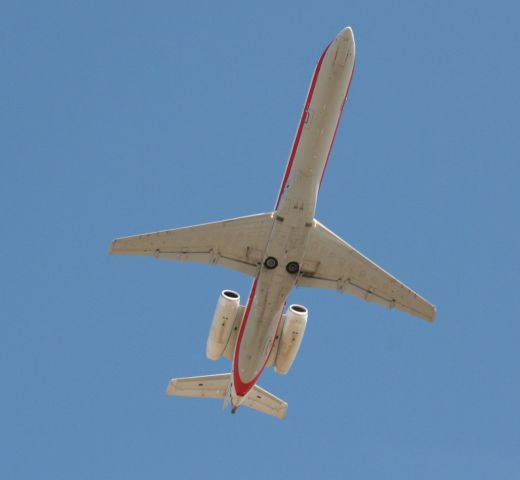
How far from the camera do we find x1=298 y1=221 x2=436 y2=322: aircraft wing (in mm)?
37938

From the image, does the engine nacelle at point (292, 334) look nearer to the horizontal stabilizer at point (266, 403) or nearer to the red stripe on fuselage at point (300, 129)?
the horizontal stabilizer at point (266, 403)

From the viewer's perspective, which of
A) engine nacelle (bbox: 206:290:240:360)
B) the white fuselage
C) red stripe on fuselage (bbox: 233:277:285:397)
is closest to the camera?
the white fuselage

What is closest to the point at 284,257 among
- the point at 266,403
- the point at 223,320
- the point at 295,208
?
the point at 295,208

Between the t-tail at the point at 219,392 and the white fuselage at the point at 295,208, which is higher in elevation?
the white fuselage at the point at 295,208

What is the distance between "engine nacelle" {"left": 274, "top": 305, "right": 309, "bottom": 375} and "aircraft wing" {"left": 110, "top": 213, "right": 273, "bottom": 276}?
322cm

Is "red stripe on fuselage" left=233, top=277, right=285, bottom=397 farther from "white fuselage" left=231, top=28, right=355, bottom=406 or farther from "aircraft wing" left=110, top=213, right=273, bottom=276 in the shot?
"aircraft wing" left=110, top=213, right=273, bottom=276

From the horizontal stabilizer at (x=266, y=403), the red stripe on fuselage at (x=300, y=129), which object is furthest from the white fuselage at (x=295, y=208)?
the horizontal stabilizer at (x=266, y=403)

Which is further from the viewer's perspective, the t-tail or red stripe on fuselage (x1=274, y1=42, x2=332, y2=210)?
the t-tail

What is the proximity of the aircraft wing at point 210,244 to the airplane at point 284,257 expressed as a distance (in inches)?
1.8

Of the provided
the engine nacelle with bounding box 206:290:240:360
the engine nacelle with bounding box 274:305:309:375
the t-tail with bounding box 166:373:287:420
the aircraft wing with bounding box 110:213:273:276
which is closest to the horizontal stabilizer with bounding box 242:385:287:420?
the t-tail with bounding box 166:373:287:420

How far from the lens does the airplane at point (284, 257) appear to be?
3494 centimetres

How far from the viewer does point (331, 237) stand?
3772 cm

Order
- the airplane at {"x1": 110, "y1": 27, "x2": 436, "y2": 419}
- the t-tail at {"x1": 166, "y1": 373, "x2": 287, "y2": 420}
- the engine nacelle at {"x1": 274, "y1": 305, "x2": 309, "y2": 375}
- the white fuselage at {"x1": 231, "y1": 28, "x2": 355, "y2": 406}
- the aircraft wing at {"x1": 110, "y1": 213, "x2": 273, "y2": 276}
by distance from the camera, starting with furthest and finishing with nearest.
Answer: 1. the t-tail at {"x1": 166, "y1": 373, "x2": 287, "y2": 420}
2. the engine nacelle at {"x1": 274, "y1": 305, "x2": 309, "y2": 375}
3. the aircraft wing at {"x1": 110, "y1": 213, "x2": 273, "y2": 276}
4. the airplane at {"x1": 110, "y1": 27, "x2": 436, "y2": 419}
5. the white fuselage at {"x1": 231, "y1": 28, "x2": 355, "y2": 406}

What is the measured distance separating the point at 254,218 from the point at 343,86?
727 centimetres
